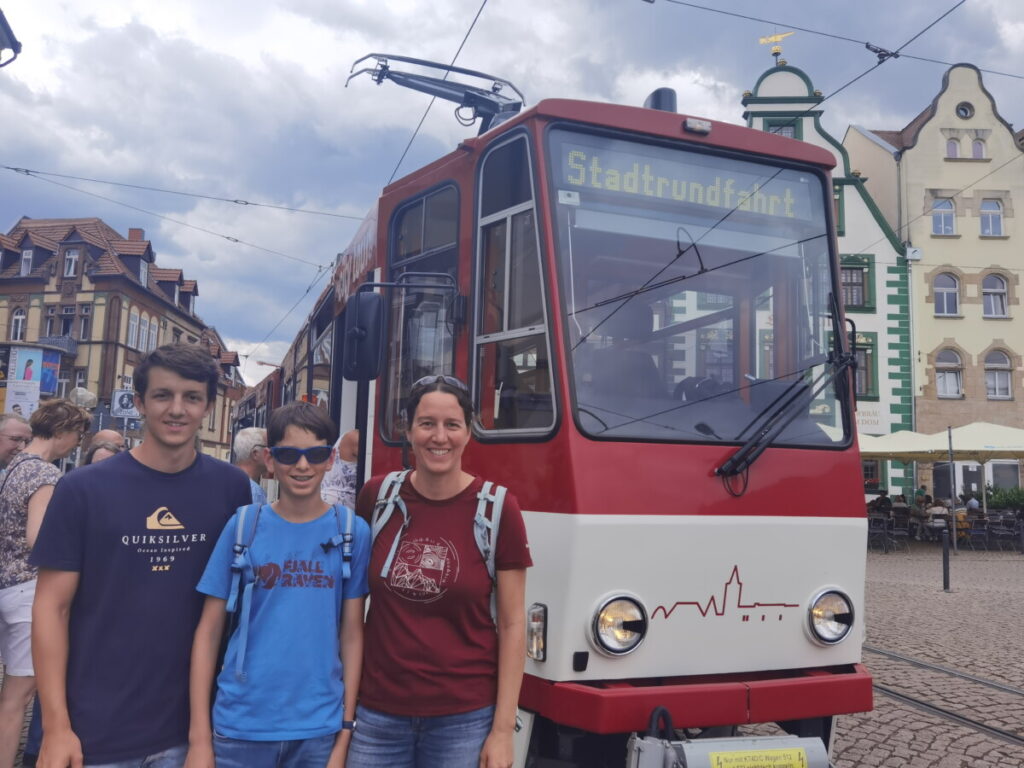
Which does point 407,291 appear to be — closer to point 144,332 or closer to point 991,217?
point 991,217

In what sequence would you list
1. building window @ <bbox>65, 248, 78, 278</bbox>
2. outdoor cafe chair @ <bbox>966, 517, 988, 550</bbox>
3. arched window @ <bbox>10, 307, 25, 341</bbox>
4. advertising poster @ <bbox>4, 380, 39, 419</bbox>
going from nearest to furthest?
1. advertising poster @ <bbox>4, 380, 39, 419</bbox>
2. outdoor cafe chair @ <bbox>966, 517, 988, 550</bbox>
3. building window @ <bbox>65, 248, 78, 278</bbox>
4. arched window @ <bbox>10, 307, 25, 341</bbox>

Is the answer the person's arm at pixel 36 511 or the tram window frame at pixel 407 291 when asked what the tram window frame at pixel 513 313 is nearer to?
the tram window frame at pixel 407 291

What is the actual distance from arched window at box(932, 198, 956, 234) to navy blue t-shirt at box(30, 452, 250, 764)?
1117 inches

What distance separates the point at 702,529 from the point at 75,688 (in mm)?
2176

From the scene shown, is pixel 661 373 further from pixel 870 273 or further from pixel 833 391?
pixel 870 273

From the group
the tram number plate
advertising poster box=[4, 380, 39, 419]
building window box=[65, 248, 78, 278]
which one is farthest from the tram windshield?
building window box=[65, 248, 78, 278]

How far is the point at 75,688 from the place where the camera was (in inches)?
85.4

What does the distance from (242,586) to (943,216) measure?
2866cm

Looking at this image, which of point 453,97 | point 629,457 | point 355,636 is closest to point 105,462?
point 355,636

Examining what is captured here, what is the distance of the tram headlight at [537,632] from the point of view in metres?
3.31

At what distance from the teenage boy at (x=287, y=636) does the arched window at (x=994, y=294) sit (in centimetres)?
2815

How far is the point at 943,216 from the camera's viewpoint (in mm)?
27125

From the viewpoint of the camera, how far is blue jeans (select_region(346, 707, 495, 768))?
2416mm

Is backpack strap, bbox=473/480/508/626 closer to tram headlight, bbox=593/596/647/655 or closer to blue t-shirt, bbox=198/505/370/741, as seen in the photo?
blue t-shirt, bbox=198/505/370/741
